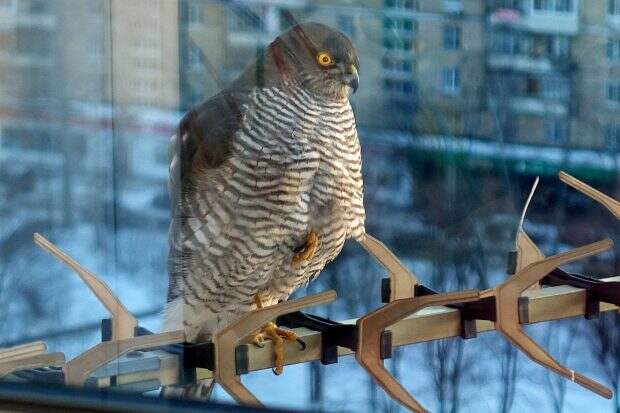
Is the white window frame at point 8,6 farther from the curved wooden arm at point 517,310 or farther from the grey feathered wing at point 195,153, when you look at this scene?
the curved wooden arm at point 517,310

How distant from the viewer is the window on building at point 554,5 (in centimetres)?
251

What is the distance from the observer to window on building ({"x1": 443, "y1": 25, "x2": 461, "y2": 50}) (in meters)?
2.61

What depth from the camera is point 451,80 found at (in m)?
2.65

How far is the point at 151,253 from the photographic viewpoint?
293 cm

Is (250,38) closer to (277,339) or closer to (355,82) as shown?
(355,82)

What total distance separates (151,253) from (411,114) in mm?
661

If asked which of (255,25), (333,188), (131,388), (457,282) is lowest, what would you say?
(131,388)

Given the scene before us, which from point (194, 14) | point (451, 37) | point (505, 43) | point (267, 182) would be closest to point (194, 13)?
point (194, 14)

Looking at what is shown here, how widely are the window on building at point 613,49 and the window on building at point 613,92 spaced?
49 mm

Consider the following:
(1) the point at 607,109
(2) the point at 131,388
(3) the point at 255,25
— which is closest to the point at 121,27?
(3) the point at 255,25

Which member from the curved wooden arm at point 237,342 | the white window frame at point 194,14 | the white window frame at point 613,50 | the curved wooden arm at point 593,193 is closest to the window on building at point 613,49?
the white window frame at point 613,50

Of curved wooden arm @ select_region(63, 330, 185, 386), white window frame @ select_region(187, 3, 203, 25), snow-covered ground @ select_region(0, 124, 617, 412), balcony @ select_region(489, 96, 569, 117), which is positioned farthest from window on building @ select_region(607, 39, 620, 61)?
curved wooden arm @ select_region(63, 330, 185, 386)

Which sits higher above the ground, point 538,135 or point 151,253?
point 538,135

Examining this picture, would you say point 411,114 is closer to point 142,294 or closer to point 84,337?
point 142,294
